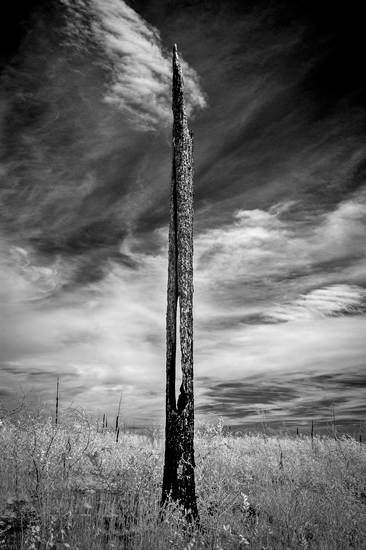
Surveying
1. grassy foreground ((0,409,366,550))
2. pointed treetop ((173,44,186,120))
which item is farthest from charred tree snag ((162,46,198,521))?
grassy foreground ((0,409,366,550))

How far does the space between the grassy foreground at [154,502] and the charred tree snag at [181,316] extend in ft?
1.42

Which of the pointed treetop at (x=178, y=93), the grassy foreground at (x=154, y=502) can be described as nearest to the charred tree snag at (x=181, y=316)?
the pointed treetop at (x=178, y=93)

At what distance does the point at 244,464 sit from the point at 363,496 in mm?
2434

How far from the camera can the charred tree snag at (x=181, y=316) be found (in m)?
5.58

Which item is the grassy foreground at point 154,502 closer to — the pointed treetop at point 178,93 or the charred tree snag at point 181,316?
the charred tree snag at point 181,316

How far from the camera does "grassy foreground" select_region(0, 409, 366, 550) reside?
14.0ft

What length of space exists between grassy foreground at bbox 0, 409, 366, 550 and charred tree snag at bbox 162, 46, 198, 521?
1.42 ft

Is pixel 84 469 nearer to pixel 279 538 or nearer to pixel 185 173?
pixel 279 538

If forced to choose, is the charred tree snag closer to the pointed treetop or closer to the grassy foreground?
the pointed treetop

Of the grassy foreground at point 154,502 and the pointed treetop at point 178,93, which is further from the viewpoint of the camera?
the pointed treetop at point 178,93

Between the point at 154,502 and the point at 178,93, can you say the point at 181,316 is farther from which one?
the point at 178,93

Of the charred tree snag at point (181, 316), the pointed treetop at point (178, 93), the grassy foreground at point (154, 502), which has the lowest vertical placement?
the grassy foreground at point (154, 502)

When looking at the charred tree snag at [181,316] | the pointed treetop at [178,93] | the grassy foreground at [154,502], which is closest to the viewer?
the grassy foreground at [154,502]

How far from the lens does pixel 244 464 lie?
9.00 metres
